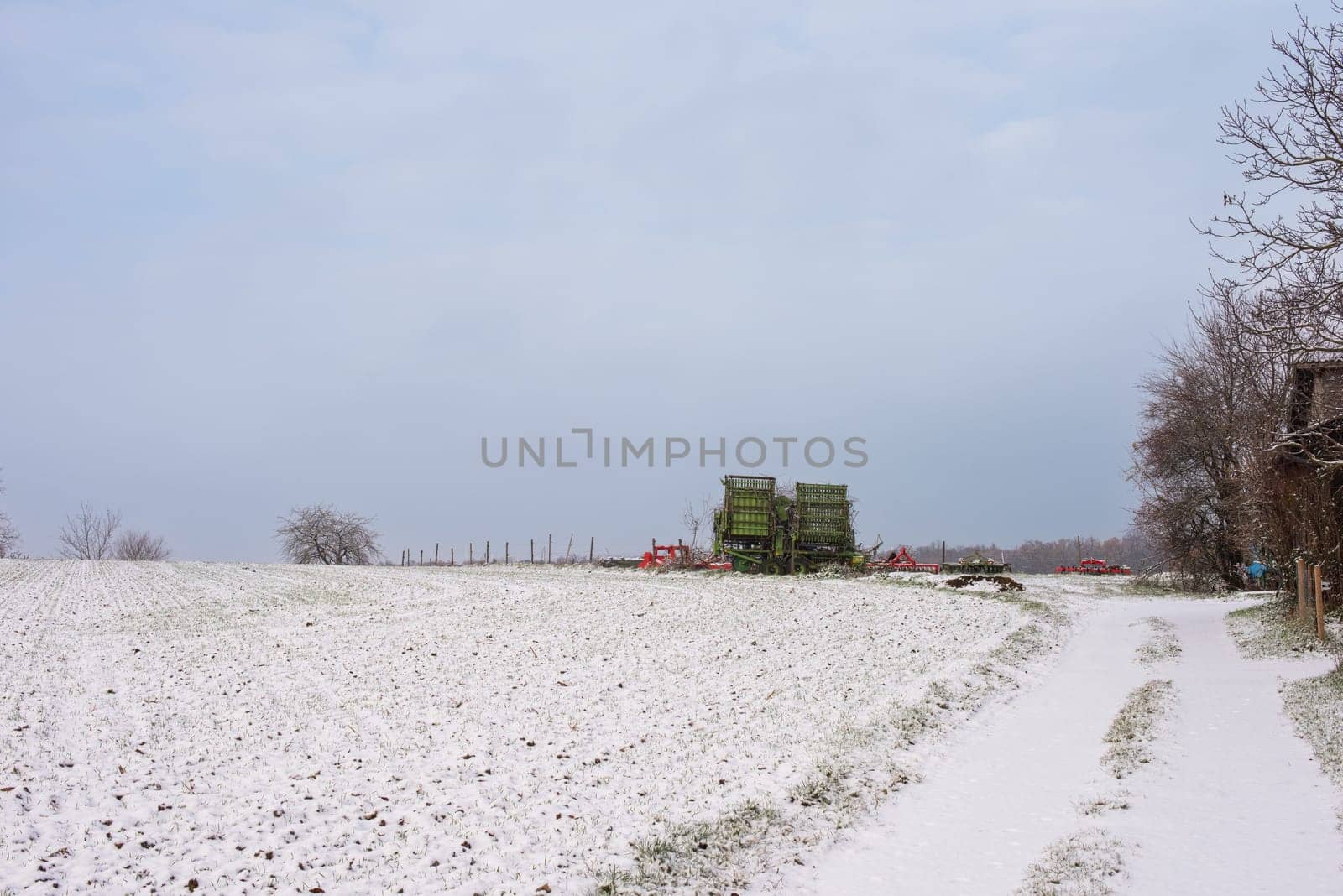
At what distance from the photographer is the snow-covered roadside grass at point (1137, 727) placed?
30.8ft

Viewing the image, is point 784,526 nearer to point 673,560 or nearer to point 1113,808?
point 673,560

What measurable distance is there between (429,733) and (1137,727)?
336 inches

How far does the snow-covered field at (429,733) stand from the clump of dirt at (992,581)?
7.59 meters

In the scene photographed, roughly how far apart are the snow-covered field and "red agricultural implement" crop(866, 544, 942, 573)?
17215 millimetres

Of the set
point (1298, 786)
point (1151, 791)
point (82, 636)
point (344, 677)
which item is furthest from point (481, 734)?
point (82, 636)

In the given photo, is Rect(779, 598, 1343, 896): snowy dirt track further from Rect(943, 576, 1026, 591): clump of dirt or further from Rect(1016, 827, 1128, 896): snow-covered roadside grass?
Rect(943, 576, 1026, 591): clump of dirt

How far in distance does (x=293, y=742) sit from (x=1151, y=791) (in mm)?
8951

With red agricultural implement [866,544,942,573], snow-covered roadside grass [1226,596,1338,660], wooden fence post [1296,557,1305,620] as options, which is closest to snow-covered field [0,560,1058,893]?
snow-covered roadside grass [1226,596,1338,660]

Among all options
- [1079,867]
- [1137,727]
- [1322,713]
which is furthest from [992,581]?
[1079,867]

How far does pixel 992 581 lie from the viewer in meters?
31.0

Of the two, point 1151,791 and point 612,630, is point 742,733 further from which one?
point 612,630

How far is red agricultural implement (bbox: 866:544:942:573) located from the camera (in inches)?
1532

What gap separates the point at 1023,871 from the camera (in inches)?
263

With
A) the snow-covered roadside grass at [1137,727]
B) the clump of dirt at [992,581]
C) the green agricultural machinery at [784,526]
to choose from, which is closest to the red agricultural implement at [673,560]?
the green agricultural machinery at [784,526]
